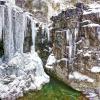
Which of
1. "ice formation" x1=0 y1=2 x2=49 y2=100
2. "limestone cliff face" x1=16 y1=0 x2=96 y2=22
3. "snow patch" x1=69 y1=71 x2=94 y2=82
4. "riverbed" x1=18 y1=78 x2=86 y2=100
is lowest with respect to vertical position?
"riverbed" x1=18 y1=78 x2=86 y2=100

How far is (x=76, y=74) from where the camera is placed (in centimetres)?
1302

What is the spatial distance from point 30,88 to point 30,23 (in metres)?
2.58

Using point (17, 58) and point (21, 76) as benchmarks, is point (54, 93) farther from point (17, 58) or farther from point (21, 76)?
point (17, 58)

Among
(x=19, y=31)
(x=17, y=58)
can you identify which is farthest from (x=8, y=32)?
(x=17, y=58)

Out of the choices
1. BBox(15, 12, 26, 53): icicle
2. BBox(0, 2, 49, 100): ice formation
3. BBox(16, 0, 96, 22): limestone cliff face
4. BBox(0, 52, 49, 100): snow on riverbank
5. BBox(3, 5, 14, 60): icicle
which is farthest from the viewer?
BBox(16, 0, 96, 22): limestone cliff face

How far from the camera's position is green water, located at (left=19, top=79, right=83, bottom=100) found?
1182 cm

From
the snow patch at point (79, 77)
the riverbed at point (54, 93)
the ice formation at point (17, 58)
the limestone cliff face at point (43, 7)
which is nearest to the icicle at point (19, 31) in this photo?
the ice formation at point (17, 58)

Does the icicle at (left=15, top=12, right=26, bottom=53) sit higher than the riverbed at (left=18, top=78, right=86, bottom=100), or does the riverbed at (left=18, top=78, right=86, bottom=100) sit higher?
the icicle at (left=15, top=12, right=26, bottom=53)

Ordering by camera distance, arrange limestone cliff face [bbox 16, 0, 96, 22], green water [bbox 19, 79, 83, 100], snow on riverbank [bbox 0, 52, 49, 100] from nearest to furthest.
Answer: snow on riverbank [bbox 0, 52, 49, 100] → green water [bbox 19, 79, 83, 100] → limestone cliff face [bbox 16, 0, 96, 22]

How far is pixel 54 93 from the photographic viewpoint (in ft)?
39.9

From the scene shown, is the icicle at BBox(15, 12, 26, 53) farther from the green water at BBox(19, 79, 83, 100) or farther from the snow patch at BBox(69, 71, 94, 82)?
the snow patch at BBox(69, 71, 94, 82)

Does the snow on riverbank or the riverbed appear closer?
the snow on riverbank

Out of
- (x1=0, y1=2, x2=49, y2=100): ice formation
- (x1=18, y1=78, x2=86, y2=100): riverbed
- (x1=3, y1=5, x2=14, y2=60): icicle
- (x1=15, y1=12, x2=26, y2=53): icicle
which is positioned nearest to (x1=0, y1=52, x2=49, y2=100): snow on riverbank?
(x1=0, y1=2, x2=49, y2=100): ice formation

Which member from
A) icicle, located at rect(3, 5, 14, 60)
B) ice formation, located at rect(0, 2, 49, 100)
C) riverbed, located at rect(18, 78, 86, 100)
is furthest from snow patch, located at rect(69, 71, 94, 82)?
icicle, located at rect(3, 5, 14, 60)
